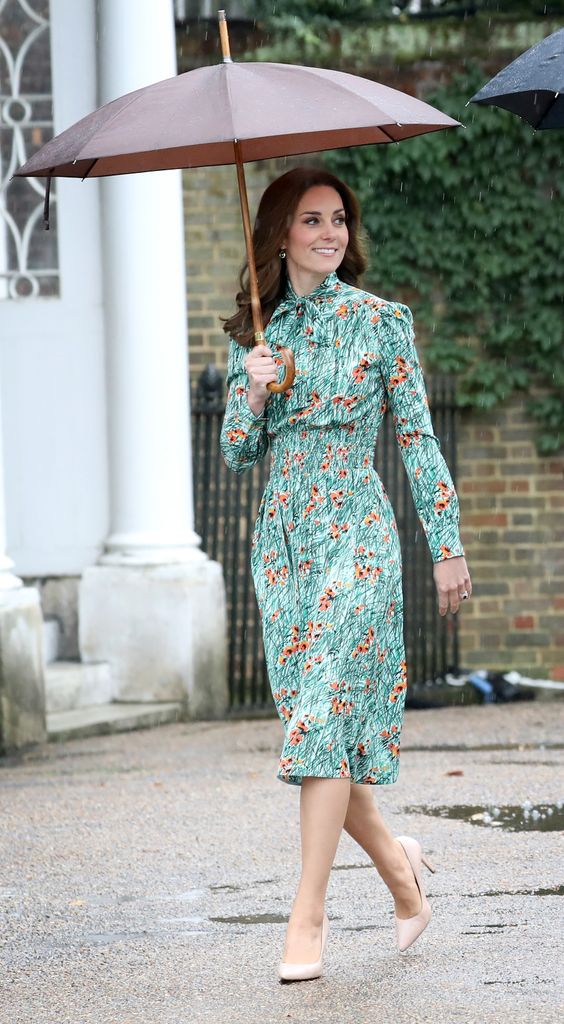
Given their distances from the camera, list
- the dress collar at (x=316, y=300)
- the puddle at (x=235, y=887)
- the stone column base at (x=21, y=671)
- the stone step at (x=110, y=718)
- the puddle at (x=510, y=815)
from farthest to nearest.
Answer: the stone step at (x=110, y=718), the stone column base at (x=21, y=671), the puddle at (x=510, y=815), the puddle at (x=235, y=887), the dress collar at (x=316, y=300)

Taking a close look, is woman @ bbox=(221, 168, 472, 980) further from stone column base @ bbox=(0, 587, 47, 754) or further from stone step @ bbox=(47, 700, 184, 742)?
stone step @ bbox=(47, 700, 184, 742)

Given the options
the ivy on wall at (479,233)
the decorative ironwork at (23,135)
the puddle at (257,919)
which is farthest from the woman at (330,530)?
the ivy on wall at (479,233)

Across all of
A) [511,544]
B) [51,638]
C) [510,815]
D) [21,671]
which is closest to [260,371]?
[510,815]

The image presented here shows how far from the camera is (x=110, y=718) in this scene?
8.30m

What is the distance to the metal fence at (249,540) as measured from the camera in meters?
9.33

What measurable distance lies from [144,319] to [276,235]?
461 centimetres

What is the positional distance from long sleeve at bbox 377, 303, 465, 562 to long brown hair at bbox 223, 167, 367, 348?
0.28m

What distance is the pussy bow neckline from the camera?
4.06m

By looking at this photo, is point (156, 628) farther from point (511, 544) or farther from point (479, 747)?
point (511, 544)

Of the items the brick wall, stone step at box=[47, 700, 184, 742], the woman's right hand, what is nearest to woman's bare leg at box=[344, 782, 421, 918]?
the woman's right hand

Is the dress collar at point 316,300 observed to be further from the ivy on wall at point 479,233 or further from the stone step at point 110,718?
the ivy on wall at point 479,233

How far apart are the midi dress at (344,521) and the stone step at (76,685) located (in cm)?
448

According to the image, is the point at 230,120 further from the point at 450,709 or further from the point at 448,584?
the point at 450,709

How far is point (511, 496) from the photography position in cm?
1027
